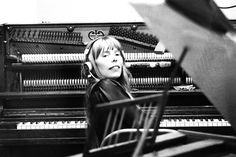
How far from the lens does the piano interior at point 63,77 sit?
324 cm

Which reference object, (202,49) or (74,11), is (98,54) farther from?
(74,11)

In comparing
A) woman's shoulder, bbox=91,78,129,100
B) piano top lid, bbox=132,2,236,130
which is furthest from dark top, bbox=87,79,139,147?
piano top lid, bbox=132,2,236,130

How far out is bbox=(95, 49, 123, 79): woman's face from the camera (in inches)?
105

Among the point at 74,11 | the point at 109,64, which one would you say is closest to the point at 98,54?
the point at 109,64

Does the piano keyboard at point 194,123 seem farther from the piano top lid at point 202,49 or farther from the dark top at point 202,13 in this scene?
the dark top at point 202,13

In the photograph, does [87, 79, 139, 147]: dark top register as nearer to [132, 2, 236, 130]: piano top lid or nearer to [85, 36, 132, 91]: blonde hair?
[85, 36, 132, 91]: blonde hair

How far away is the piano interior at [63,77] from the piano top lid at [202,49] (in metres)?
1.63

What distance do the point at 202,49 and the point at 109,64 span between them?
1344 mm

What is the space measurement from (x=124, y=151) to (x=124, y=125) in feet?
3.50

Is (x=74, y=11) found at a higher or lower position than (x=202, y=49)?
higher

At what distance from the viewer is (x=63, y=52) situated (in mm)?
3457

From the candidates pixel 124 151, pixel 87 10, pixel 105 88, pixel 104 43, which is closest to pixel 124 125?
pixel 105 88

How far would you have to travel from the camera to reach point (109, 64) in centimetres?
267

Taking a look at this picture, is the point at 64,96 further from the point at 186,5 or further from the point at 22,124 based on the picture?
the point at 186,5
